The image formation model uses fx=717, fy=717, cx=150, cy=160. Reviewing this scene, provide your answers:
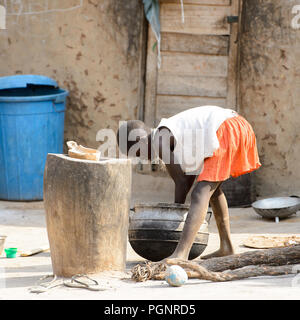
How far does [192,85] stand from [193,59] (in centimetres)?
29

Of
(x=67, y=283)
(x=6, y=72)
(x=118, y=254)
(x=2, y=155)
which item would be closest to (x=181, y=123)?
(x=118, y=254)

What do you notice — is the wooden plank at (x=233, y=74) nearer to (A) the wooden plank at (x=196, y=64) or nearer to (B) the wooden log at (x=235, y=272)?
(A) the wooden plank at (x=196, y=64)

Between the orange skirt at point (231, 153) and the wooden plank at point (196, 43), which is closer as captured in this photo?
the orange skirt at point (231, 153)

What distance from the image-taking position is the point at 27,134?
7.57 meters

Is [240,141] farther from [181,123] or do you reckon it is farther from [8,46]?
[8,46]

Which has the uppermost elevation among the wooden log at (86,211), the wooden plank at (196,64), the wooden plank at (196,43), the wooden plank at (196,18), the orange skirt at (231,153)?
the wooden plank at (196,18)

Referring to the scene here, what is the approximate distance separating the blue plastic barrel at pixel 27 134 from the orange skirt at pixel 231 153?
120 inches

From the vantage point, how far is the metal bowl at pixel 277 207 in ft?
22.4

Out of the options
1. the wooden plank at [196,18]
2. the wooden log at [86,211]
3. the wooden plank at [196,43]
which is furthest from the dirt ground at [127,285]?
the wooden plank at [196,18]

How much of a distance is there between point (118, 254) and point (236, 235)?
6.29 feet

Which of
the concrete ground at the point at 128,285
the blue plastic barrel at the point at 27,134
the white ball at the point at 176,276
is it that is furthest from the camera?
the blue plastic barrel at the point at 27,134

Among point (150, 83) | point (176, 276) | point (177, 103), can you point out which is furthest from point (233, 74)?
point (176, 276)

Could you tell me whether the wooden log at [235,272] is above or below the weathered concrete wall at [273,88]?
below

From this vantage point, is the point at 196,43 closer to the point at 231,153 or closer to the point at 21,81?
the point at 21,81
